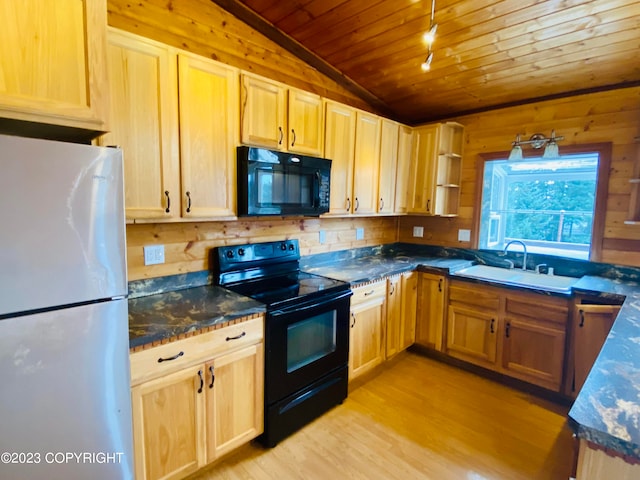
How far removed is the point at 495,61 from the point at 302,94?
1492 millimetres

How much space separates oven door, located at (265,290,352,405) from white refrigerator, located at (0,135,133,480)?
802 millimetres

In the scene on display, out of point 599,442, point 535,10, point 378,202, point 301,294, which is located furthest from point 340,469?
point 535,10

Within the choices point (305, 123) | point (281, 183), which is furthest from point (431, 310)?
point (305, 123)

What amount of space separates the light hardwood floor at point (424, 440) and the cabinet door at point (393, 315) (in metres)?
0.33

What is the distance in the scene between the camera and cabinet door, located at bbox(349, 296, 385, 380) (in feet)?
8.19

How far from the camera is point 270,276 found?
2.46 m

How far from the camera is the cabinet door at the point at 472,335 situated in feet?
9.01

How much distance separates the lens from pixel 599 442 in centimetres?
80

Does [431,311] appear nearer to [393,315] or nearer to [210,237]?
[393,315]

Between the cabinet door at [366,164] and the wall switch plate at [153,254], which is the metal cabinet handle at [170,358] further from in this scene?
the cabinet door at [366,164]

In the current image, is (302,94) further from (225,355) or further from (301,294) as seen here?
(225,355)

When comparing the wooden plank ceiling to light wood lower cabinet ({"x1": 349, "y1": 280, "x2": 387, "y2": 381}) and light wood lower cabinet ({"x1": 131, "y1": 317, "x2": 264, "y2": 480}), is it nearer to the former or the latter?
light wood lower cabinet ({"x1": 349, "y1": 280, "x2": 387, "y2": 381})

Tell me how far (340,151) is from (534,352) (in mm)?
2238

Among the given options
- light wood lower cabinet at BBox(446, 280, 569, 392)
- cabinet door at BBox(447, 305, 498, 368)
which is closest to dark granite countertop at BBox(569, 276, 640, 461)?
light wood lower cabinet at BBox(446, 280, 569, 392)
